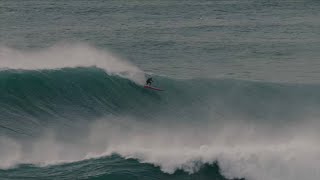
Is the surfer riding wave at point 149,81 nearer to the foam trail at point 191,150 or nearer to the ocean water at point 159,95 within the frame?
the ocean water at point 159,95

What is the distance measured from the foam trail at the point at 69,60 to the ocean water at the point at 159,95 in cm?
13

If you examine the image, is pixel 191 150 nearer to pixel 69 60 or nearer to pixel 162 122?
pixel 162 122

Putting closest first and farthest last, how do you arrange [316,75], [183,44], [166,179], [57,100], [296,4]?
[166,179] < [57,100] < [316,75] < [183,44] < [296,4]

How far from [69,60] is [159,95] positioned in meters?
7.40

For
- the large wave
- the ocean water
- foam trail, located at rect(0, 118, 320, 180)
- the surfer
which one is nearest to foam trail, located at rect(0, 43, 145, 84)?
the ocean water

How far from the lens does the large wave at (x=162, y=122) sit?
30.6 metres

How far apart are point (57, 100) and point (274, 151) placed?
13.6 m

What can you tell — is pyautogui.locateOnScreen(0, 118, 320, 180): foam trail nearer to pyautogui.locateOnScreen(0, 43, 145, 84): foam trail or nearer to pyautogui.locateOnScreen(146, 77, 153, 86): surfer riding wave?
pyautogui.locateOnScreen(146, 77, 153, 86): surfer riding wave

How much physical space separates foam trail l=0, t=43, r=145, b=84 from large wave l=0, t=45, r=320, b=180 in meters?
0.60

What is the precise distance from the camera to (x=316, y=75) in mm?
48750

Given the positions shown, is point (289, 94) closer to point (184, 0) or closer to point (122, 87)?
point (122, 87)

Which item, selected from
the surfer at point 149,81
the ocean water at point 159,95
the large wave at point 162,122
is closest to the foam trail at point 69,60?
the ocean water at point 159,95

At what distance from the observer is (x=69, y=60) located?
45906mm

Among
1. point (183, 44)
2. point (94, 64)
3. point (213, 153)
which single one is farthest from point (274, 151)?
point (183, 44)
